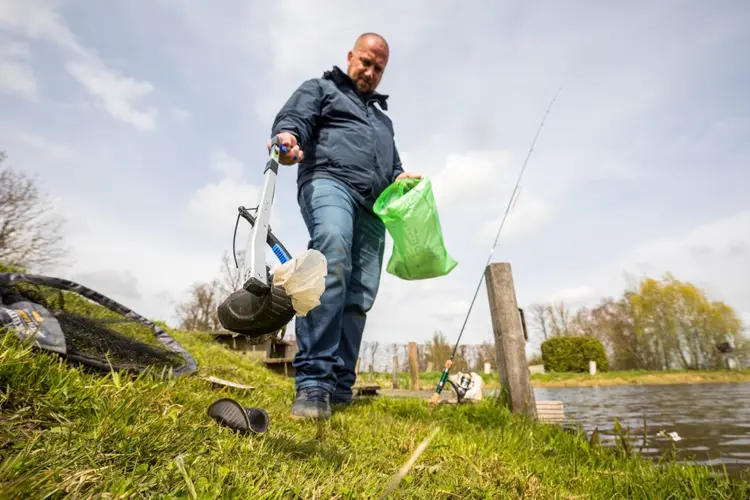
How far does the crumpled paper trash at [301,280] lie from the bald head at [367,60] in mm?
2388

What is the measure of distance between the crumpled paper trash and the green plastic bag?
5.40 feet

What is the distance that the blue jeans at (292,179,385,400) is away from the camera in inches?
96.1

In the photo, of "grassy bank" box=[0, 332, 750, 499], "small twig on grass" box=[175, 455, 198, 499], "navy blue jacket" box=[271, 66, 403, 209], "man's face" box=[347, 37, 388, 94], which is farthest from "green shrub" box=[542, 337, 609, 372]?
"small twig on grass" box=[175, 455, 198, 499]

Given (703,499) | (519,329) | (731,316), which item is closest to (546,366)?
(731,316)

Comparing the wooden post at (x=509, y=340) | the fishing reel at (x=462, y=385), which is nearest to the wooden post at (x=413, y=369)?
the fishing reel at (x=462, y=385)

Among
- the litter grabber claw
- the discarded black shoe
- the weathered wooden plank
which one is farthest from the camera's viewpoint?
the weathered wooden plank

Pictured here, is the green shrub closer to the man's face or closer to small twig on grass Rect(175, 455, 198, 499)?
the man's face

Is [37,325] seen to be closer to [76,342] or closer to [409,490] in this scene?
[76,342]

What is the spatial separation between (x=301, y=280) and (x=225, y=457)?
20.7 inches

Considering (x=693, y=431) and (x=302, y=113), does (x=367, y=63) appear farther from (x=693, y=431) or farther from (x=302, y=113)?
(x=693, y=431)

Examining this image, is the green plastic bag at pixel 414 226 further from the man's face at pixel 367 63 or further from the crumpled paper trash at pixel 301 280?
the crumpled paper trash at pixel 301 280

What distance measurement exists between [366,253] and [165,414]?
6.19ft

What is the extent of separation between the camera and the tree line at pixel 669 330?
26109 mm

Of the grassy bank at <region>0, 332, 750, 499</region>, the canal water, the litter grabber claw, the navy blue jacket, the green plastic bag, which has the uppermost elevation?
the navy blue jacket
